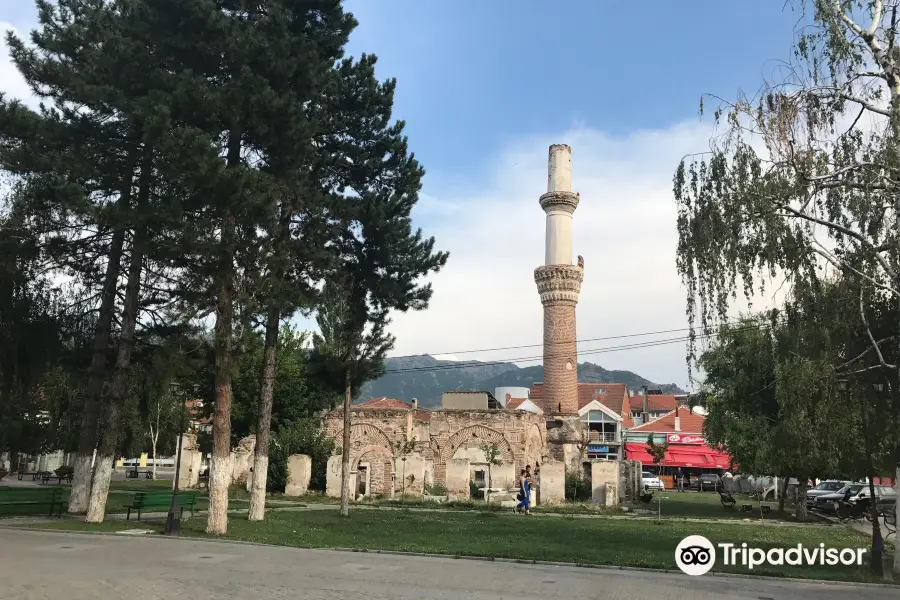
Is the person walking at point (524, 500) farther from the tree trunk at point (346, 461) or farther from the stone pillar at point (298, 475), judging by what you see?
the stone pillar at point (298, 475)

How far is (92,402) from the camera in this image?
17469mm

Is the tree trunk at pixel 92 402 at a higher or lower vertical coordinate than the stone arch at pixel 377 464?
higher

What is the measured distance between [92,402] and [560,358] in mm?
25907

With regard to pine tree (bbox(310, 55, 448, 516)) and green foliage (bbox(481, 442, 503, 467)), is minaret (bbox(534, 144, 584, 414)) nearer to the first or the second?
green foliage (bbox(481, 442, 503, 467))

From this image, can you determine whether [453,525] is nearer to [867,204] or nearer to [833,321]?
[833,321]

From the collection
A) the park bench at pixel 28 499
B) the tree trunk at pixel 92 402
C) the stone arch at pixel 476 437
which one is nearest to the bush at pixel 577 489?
the stone arch at pixel 476 437

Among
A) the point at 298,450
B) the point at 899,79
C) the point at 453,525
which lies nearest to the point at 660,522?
the point at 453,525

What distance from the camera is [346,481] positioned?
19.0 metres

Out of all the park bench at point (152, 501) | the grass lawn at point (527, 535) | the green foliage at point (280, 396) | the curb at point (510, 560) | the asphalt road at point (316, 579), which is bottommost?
the grass lawn at point (527, 535)

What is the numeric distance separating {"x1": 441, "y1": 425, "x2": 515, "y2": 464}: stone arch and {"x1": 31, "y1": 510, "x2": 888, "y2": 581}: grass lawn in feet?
30.2

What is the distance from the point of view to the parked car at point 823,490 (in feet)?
101

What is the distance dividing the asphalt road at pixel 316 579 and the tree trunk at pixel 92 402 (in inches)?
217

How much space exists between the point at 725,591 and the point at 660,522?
1152 cm

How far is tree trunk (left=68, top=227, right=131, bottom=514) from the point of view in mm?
17328
